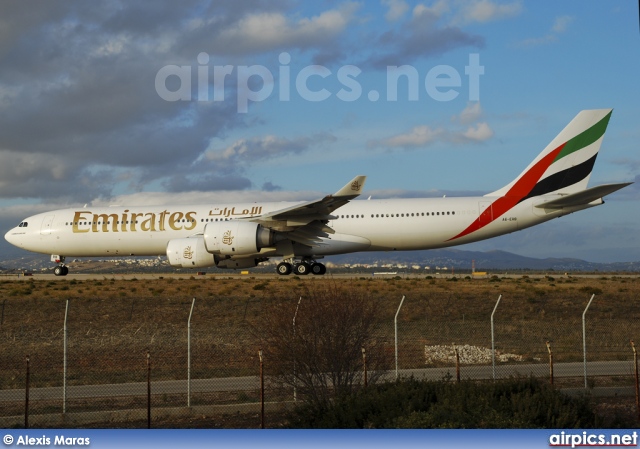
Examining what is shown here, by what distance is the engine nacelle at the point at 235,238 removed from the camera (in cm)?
2905

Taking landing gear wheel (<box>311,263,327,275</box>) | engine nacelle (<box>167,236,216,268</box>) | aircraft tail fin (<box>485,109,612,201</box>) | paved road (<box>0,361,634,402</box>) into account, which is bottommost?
paved road (<box>0,361,634,402</box>)

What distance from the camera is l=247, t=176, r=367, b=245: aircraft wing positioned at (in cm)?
2816

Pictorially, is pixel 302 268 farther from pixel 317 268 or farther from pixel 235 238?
pixel 235 238

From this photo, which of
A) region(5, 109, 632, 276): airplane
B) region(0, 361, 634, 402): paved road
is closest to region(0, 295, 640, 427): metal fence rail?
region(0, 361, 634, 402): paved road

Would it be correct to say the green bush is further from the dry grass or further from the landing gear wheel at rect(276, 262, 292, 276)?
the landing gear wheel at rect(276, 262, 292, 276)

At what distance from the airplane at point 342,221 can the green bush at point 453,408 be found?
62.3 feet

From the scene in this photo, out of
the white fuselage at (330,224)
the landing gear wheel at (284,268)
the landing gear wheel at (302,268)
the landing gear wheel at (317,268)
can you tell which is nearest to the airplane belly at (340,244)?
the white fuselage at (330,224)

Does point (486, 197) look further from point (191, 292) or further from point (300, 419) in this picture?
point (300, 419)

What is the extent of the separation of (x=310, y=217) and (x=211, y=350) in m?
12.2

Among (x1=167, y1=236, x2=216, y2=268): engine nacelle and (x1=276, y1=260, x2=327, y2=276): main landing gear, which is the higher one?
(x1=167, y1=236, x2=216, y2=268): engine nacelle

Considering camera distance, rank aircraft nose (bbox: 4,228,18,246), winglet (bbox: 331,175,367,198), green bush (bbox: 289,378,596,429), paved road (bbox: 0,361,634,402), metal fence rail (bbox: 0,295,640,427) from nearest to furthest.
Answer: green bush (bbox: 289,378,596,429), metal fence rail (bbox: 0,295,640,427), paved road (bbox: 0,361,634,402), winglet (bbox: 331,175,367,198), aircraft nose (bbox: 4,228,18,246)

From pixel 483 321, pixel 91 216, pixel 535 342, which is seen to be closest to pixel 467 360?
pixel 535 342

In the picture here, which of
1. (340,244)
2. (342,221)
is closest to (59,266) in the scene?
(340,244)

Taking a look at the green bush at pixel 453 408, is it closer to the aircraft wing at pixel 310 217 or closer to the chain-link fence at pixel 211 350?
the chain-link fence at pixel 211 350
